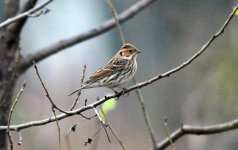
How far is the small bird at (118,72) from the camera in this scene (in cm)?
561

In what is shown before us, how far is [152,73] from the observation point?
13.7m

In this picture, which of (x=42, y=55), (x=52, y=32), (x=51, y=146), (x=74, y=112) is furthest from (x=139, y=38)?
(x=74, y=112)

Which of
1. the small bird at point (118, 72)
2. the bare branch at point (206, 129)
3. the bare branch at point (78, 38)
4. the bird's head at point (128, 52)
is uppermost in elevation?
the bare branch at point (78, 38)

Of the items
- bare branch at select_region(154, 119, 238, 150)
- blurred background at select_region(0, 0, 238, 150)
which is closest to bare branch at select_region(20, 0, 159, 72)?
bare branch at select_region(154, 119, 238, 150)

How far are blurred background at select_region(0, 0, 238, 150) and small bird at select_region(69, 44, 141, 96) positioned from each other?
1288 millimetres

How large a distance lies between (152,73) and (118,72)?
25.9 ft

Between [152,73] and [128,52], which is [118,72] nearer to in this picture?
[128,52]

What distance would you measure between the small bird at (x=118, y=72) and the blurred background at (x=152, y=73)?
4.23ft

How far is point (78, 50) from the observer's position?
16.9 meters

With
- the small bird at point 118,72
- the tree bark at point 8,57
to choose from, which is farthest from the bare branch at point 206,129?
the small bird at point 118,72

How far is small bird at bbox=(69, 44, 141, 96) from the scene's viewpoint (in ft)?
18.4

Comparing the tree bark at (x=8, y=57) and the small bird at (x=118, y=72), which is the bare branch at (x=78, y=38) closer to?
the tree bark at (x=8, y=57)

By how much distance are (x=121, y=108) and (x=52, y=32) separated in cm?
514

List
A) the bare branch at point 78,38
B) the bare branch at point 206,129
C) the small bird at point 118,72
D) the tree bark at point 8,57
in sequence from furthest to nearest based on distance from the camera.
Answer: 1. the small bird at point 118,72
2. the bare branch at point 78,38
3. the tree bark at point 8,57
4. the bare branch at point 206,129
